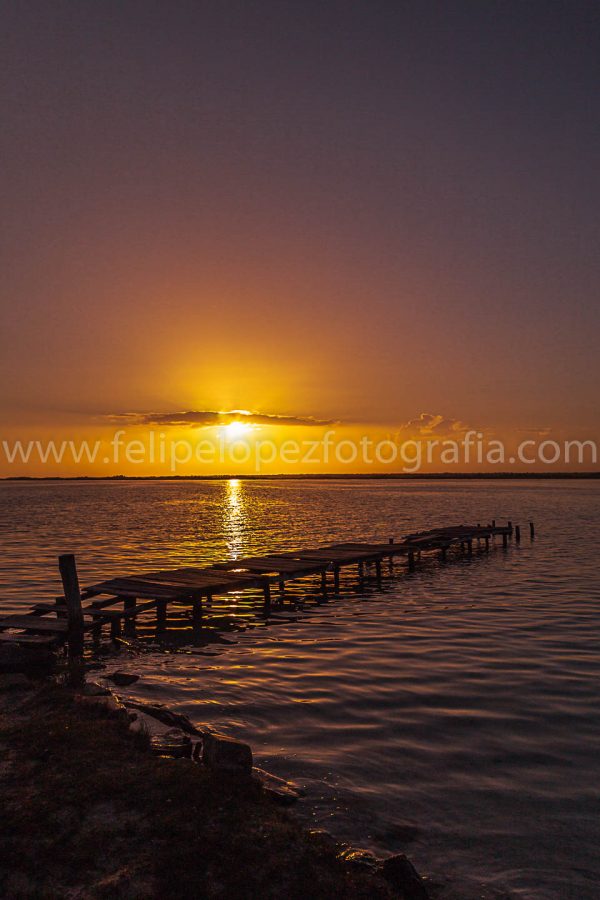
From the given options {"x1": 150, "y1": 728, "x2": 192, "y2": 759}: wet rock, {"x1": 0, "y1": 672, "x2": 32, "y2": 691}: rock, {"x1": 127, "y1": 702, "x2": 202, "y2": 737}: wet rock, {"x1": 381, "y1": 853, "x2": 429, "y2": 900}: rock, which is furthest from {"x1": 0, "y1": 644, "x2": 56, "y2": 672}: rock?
{"x1": 381, "y1": 853, "x2": 429, "y2": 900}: rock

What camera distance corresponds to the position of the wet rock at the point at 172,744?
8.05m

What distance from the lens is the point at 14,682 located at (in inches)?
429

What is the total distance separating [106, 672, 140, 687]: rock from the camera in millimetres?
12109

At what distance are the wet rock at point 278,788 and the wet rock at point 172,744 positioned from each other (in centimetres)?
92

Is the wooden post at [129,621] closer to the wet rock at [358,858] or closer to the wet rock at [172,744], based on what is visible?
the wet rock at [172,744]

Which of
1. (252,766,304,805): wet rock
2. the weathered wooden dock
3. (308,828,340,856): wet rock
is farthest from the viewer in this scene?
the weathered wooden dock

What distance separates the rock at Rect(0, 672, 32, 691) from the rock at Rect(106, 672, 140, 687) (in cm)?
161

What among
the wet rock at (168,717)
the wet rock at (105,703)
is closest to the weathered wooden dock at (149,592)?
the wet rock at (105,703)

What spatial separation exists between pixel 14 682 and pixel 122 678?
6.59 ft

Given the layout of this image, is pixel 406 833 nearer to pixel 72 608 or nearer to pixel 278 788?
pixel 278 788

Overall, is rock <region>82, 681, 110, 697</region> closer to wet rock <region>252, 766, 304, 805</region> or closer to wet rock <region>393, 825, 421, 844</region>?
wet rock <region>252, 766, 304, 805</region>

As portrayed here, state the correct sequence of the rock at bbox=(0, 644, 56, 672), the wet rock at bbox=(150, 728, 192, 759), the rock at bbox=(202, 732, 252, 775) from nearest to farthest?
the rock at bbox=(202, 732, 252, 775) → the wet rock at bbox=(150, 728, 192, 759) → the rock at bbox=(0, 644, 56, 672)

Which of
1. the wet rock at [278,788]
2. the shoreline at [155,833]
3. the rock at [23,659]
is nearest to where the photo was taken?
Answer: the shoreline at [155,833]

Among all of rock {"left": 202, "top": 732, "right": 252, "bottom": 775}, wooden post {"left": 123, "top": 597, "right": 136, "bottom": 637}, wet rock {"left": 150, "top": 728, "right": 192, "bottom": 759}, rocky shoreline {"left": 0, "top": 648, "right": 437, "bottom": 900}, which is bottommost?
wooden post {"left": 123, "top": 597, "right": 136, "bottom": 637}
